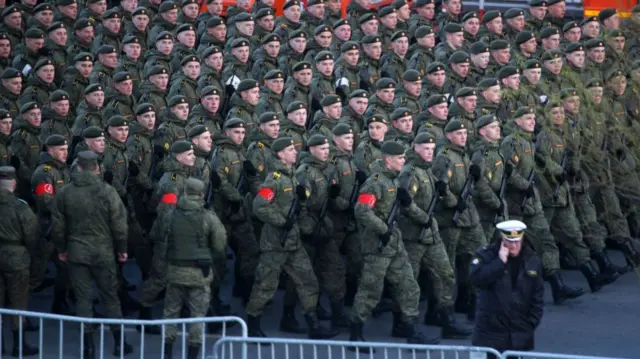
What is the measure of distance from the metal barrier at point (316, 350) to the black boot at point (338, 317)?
4.33 ft

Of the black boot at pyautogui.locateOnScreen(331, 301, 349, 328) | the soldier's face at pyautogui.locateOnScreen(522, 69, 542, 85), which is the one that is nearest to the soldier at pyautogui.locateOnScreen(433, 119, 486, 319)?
the black boot at pyautogui.locateOnScreen(331, 301, 349, 328)

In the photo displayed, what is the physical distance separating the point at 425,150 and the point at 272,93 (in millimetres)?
2720

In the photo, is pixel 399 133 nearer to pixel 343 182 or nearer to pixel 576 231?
pixel 343 182

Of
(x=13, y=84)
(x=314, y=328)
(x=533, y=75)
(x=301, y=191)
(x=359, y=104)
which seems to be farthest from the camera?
(x=533, y=75)

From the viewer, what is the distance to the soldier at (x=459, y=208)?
55.1 feet

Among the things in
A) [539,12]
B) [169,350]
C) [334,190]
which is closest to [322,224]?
[334,190]

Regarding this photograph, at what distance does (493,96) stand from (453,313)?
2.66 meters

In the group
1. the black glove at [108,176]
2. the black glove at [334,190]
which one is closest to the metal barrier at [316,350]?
the black glove at [334,190]

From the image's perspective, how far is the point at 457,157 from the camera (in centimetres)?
1700

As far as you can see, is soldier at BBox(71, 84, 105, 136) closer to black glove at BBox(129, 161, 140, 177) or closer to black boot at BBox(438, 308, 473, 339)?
black glove at BBox(129, 161, 140, 177)

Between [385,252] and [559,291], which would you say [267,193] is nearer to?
[385,252]

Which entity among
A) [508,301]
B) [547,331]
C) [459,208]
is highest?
[459,208]

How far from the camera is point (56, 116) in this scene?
58.7ft

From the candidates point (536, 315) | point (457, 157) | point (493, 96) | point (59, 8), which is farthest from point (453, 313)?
point (59, 8)
